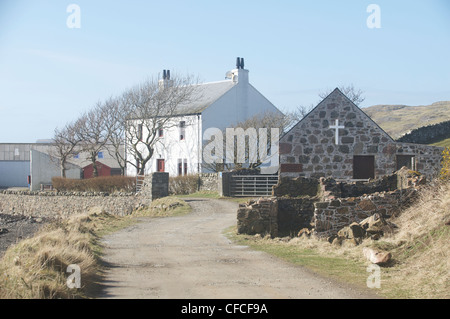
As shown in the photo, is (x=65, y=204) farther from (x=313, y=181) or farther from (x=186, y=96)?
(x=313, y=181)

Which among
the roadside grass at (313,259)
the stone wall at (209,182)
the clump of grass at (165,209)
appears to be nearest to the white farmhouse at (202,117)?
the stone wall at (209,182)

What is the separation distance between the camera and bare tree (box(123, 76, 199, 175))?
4694cm

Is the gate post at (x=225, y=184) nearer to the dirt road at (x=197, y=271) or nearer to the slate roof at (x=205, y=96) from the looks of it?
the dirt road at (x=197, y=271)

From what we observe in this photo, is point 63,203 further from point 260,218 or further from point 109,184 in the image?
point 260,218

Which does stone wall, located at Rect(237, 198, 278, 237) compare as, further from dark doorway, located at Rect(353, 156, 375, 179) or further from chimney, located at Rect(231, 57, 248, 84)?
chimney, located at Rect(231, 57, 248, 84)

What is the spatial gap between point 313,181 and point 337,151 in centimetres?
296

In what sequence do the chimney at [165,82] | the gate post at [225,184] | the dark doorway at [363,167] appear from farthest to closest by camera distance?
1. the chimney at [165,82]
2. the gate post at [225,184]
3. the dark doorway at [363,167]

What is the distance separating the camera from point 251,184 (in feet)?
109

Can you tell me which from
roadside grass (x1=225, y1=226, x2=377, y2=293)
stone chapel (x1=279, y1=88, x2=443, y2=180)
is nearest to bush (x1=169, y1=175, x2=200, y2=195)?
stone chapel (x1=279, y1=88, x2=443, y2=180)

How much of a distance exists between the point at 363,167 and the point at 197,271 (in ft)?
39.8

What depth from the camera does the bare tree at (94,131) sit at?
49688 mm

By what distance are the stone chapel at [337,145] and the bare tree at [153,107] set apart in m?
26.8

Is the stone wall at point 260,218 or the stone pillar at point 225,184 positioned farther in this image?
the stone pillar at point 225,184
